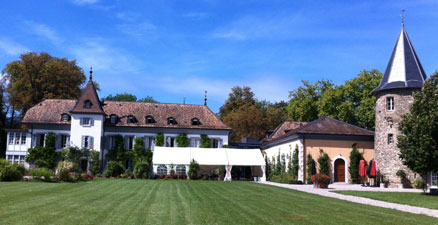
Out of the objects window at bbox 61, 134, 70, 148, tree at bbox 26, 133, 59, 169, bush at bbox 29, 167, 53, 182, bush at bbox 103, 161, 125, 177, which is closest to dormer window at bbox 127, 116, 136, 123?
bush at bbox 103, 161, 125, 177

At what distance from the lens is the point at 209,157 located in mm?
36906

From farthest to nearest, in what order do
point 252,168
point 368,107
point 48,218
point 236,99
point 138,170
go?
point 236,99
point 368,107
point 252,168
point 138,170
point 48,218

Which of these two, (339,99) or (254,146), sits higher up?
(339,99)

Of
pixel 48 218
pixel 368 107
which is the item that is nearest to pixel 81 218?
pixel 48 218

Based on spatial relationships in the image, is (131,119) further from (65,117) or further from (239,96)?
(239,96)

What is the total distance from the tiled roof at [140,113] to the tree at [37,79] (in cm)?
440

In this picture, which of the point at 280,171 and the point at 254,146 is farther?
the point at 254,146

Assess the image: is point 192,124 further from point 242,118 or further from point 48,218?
point 48,218

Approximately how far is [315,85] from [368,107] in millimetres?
7417

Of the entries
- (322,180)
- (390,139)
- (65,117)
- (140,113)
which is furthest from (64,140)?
(390,139)

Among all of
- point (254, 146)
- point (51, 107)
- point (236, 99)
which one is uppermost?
point (236, 99)

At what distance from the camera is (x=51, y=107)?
40781 millimetres

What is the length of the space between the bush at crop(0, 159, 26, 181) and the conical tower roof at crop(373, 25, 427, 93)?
23101 mm

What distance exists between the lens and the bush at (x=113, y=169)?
117 feet
